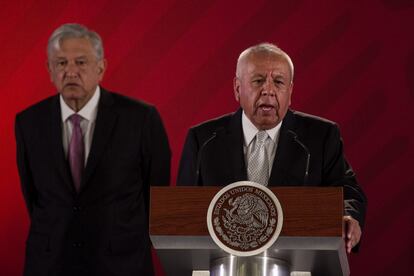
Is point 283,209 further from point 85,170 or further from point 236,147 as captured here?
point 85,170

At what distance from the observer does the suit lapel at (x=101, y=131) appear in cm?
346

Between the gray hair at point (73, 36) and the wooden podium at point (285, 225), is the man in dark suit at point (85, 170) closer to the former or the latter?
the gray hair at point (73, 36)

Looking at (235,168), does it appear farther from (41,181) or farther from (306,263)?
(41,181)

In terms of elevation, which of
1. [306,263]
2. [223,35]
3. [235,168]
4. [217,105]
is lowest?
[306,263]

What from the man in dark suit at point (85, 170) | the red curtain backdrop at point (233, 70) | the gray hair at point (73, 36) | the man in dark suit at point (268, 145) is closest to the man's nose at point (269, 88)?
the man in dark suit at point (268, 145)

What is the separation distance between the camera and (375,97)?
13.8ft

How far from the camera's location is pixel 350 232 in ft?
8.02

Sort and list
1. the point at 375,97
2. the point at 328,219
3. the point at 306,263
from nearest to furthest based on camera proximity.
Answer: the point at 328,219 < the point at 306,263 < the point at 375,97

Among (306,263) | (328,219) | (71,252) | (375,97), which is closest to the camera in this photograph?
(328,219)

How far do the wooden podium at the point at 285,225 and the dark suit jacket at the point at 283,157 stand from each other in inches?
19.1

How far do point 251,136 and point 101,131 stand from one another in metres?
0.72

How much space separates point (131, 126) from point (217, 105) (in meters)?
0.75

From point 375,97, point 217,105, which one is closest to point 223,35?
point 217,105

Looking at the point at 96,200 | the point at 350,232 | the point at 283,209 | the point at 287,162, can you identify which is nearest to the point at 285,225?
the point at 283,209
